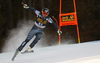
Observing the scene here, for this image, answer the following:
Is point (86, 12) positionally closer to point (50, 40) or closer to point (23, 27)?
point (50, 40)

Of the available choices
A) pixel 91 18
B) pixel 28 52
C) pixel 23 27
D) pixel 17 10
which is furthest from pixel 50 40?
pixel 28 52

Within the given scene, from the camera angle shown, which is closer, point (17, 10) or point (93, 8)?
point (17, 10)

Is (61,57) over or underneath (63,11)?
underneath

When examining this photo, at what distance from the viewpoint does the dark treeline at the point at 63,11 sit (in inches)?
255

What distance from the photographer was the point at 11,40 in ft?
21.5

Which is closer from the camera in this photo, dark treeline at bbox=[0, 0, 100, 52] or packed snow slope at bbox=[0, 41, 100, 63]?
packed snow slope at bbox=[0, 41, 100, 63]

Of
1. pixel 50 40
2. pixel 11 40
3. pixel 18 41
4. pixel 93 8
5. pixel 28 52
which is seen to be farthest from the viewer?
pixel 93 8

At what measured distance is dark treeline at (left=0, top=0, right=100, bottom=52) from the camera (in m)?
6.46

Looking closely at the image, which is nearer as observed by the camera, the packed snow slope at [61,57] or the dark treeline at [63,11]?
the packed snow slope at [61,57]

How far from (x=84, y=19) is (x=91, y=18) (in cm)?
44

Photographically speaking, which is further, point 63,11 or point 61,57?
point 63,11

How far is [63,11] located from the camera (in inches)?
306

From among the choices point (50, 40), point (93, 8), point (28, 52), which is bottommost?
point (50, 40)

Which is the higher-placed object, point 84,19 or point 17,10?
point 17,10
